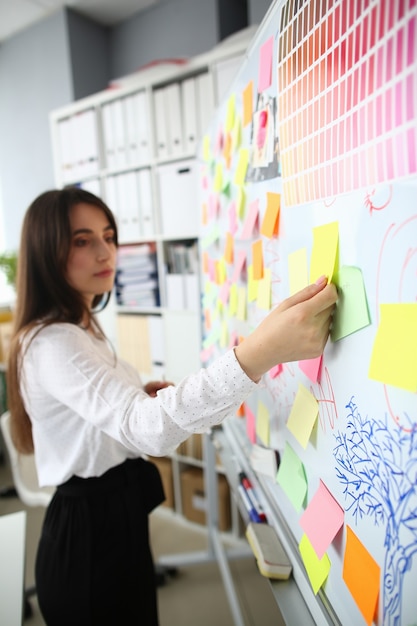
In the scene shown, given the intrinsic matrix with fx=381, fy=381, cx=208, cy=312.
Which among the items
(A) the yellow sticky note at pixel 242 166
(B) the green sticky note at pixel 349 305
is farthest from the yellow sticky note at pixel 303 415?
(A) the yellow sticky note at pixel 242 166

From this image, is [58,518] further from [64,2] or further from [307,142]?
[64,2]

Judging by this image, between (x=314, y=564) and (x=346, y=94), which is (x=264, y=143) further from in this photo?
(x=314, y=564)

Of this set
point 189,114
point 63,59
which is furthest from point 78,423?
point 63,59

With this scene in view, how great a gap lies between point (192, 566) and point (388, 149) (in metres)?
2.08

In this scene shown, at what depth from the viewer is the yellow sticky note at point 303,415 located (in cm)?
57

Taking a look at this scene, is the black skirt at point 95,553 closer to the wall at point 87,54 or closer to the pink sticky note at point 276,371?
the pink sticky note at point 276,371

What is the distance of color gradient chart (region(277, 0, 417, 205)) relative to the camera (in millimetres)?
336

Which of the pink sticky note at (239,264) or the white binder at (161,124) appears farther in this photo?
the white binder at (161,124)

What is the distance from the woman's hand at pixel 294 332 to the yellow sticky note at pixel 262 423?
31 centimetres

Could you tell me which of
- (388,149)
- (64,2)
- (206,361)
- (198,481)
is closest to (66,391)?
(388,149)

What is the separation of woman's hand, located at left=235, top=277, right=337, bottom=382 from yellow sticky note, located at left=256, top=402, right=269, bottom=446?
0.31 meters

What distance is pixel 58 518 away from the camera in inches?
36.7

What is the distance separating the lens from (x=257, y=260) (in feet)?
2.60

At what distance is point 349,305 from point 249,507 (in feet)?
1.90
